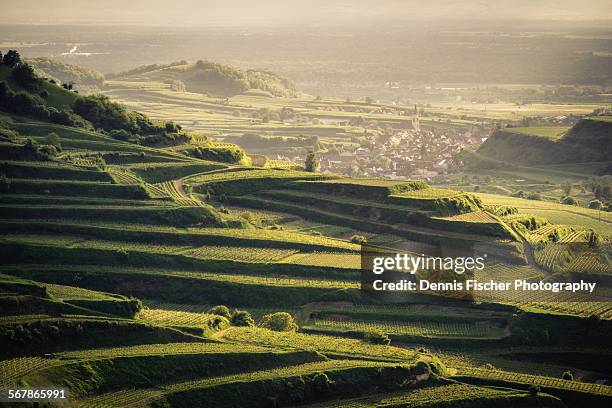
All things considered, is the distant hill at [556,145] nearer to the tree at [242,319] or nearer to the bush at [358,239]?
the bush at [358,239]

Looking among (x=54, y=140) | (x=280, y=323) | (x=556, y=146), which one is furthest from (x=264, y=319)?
(x=556, y=146)

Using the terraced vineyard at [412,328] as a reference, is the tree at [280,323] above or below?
above

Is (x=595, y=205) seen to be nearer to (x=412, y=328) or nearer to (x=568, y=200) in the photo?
(x=568, y=200)

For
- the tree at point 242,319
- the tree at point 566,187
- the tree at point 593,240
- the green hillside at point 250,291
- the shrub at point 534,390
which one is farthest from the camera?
the tree at point 566,187

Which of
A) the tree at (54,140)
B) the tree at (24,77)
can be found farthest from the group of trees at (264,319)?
the tree at (24,77)

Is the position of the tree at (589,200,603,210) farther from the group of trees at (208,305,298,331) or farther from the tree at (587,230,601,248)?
the group of trees at (208,305,298,331)

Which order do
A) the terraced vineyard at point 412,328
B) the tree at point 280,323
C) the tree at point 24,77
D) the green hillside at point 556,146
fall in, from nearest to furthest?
the tree at point 280,323 → the terraced vineyard at point 412,328 → the tree at point 24,77 → the green hillside at point 556,146

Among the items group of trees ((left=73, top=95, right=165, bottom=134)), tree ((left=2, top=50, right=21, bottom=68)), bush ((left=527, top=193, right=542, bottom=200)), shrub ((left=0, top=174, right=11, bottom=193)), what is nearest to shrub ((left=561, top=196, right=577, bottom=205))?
bush ((left=527, top=193, right=542, bottom=200))
